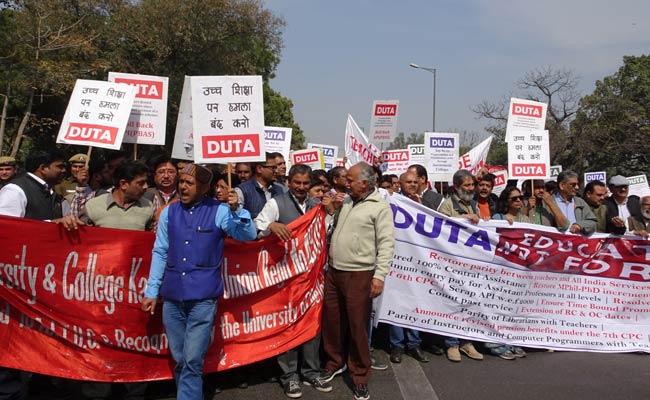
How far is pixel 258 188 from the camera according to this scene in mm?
5754

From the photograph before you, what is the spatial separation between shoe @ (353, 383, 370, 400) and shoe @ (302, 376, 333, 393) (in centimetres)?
25

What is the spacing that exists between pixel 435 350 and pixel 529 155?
10.5ft

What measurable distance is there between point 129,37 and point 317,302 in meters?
24.1

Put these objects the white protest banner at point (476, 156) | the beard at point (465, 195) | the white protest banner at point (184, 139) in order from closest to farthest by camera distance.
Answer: the beard at point (465, 195)
the white protest banner at point (184, 139)
the white protest banner at point (476, 156)

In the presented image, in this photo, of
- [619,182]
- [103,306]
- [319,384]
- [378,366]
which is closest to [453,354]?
[378,366]

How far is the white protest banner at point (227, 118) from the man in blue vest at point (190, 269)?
0.78m

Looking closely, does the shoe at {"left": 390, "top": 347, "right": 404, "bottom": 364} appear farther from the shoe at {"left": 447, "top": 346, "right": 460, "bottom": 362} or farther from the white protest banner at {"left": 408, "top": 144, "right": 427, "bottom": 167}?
the white protest banner at {"left": 408, "top": 144, "right": 427, "bottom": 167}

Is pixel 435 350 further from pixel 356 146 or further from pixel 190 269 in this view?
pixel 356 146

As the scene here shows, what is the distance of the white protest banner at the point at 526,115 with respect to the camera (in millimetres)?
8820

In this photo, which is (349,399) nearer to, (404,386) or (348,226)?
(404,386)

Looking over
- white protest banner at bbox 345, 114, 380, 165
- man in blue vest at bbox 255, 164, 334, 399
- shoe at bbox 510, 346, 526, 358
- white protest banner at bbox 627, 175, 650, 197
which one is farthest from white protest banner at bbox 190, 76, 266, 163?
white protest banner at bbox 627, 175, 650, 197

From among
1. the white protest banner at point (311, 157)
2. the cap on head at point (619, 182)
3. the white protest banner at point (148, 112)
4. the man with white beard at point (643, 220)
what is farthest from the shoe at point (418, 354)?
the white protest banner at point (311, 157)

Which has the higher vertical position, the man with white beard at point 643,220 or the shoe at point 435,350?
the man with white beard at point 643,220

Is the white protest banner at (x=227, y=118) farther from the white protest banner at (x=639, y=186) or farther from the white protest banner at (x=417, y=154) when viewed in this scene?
the white protest banner at (x=417, y=154)
